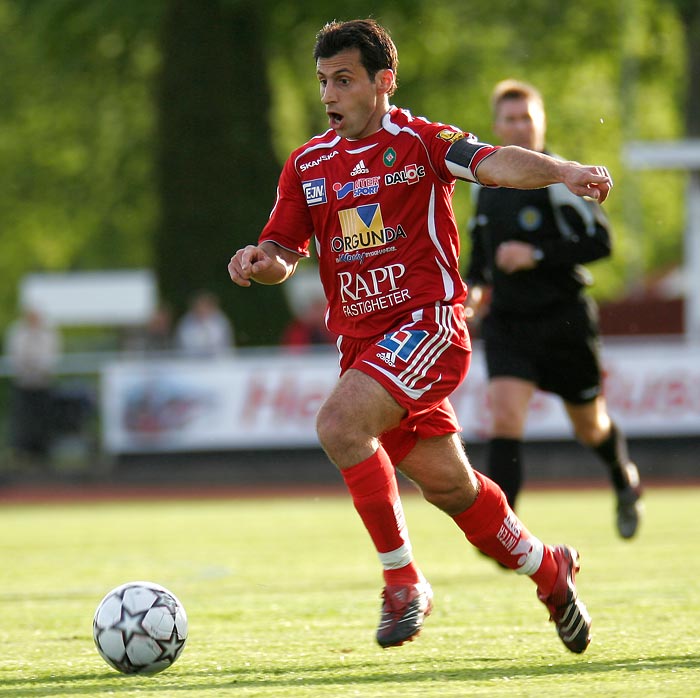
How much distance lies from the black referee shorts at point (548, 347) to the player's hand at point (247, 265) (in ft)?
9.86

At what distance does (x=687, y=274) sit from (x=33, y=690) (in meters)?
18.1

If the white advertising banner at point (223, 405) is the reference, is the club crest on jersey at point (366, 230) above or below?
above

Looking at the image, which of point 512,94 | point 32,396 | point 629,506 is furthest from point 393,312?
point 32,396

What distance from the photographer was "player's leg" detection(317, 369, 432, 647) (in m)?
5.20

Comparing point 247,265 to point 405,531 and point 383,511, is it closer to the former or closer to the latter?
point 383,511

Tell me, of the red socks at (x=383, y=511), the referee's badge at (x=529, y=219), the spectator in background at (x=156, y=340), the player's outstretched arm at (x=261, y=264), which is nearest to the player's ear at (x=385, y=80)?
the player's outstretched arm at (x=261, y=264)

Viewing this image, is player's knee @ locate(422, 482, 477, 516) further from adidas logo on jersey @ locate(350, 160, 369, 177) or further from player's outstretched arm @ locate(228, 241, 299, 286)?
adidas logo on jersey @ locate(350, 160, 369, 177)

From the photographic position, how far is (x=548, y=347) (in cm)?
826

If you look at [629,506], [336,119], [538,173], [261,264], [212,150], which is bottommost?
[629,506]

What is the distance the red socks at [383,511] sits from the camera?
5270mm

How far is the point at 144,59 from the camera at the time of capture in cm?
3062

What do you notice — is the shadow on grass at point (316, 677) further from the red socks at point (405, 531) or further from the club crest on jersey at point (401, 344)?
the club crest on jersey at point (401, 344)

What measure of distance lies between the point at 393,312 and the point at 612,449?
12.4 feet

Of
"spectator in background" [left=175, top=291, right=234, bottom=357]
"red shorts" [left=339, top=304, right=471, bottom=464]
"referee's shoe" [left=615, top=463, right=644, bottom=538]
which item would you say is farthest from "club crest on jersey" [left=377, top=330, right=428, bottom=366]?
"spectator in background" [left=175, top=291, right=234, bottom=357]
